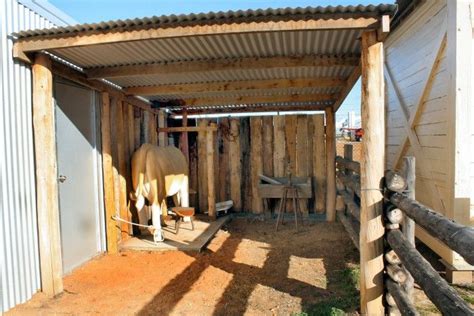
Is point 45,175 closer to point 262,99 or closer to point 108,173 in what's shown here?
point 108,173

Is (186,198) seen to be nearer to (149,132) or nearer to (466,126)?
(149,132)

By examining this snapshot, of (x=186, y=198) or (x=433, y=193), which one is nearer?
(x=433, y=193)

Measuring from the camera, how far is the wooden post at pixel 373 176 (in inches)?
155

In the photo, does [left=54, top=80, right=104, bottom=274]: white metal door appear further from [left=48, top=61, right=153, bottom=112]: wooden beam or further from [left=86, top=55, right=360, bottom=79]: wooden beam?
[left=86, top=55, right=360, bottom=79]: wooden beam

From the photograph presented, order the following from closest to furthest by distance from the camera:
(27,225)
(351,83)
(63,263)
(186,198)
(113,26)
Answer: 1. (113,26)
2. (27,225)
3. (63,263)
4. (351,83)
5. (186,198)

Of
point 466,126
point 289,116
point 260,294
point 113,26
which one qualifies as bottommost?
point 260,294

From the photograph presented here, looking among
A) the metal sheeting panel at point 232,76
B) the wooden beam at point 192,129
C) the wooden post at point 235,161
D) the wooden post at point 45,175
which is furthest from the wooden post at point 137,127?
the wooden post at point 45,175

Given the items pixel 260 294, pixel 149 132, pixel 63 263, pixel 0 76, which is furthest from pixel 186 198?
pixel 0 76

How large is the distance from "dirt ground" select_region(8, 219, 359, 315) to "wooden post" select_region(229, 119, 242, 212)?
8.70 feet

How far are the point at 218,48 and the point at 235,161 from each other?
5214mm

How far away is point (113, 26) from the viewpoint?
13.3 feet

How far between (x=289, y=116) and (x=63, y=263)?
257 inches

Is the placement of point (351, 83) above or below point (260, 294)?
above

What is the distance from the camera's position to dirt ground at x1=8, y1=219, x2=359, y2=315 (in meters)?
4.26
